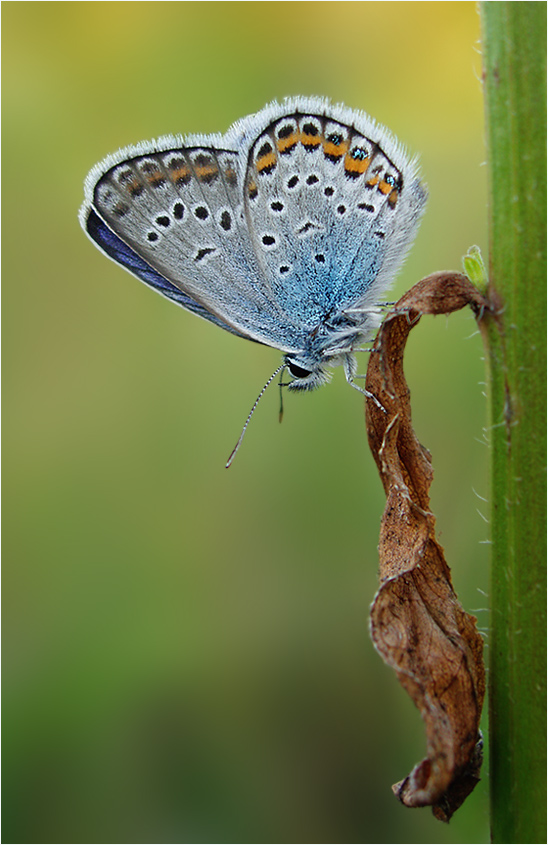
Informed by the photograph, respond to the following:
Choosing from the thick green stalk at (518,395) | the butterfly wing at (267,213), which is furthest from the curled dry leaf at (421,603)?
the butterfly wing at (267,213)

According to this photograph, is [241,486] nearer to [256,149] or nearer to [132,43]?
[256,149]

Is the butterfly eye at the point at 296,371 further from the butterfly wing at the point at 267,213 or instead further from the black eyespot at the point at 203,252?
the black eyespot at the point at 203,252

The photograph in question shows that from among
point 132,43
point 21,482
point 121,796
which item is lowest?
point 121,796

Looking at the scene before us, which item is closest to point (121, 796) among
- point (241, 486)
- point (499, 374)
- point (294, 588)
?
point (294, 588)

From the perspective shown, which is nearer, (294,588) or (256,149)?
(256,149)

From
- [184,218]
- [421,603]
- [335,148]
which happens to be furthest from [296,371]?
[421,603]

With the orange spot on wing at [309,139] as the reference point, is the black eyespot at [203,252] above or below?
below

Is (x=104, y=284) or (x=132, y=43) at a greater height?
(x=132, y=43)

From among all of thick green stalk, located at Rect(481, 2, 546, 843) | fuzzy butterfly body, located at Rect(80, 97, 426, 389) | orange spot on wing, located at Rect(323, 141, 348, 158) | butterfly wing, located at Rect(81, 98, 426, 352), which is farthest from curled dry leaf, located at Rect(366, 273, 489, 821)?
orange spot on wing, located at Rect(323, 141, 348, 158)
